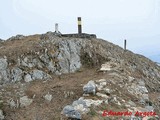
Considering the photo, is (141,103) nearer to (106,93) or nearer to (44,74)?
(106,93)

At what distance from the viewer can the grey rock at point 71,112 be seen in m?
16.9

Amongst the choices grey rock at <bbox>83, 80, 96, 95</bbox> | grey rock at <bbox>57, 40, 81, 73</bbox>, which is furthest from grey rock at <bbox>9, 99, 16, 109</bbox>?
grey rock at <bbox>57, 40, 81, 73</bbox>

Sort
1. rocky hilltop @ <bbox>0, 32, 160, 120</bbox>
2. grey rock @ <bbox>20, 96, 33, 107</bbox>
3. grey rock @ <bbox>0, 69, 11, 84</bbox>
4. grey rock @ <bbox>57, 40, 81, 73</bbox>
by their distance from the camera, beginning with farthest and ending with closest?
grey rock @ <bbox>57, 40, 81, 73</bbox> → grey rock @ <bbox>0, 69, 11, 84</bbox> → grey rock @ <bbox>20, 96, 33, 107</bbox> → rocky hilltop @ <bbox>0, 32, 160, 120</bbox>

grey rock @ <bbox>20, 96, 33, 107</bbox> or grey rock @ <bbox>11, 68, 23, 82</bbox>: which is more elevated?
grey rock @ <bbox>11, 68, 23, 82</bbox>

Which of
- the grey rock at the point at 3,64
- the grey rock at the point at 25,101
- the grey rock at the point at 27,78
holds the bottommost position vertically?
the grey rock at the point at 25,101

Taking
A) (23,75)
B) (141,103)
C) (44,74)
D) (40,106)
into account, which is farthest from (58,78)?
(141,103)

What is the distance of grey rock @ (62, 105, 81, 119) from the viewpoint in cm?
1694

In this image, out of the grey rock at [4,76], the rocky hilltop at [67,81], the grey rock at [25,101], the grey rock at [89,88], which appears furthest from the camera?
the grey rock at [4,76]

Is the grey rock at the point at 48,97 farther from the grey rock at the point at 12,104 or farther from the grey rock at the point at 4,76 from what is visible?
the grey rock at the point at 4,76

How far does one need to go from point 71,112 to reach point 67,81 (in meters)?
5.49

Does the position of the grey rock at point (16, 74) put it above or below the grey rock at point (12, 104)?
above

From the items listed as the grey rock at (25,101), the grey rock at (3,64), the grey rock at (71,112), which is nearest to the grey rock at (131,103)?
the grey rock at (71,112)

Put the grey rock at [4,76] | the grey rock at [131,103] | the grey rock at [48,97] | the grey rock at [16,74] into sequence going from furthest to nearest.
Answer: the grey rock at [16,74] < the grey rock at [4,76] < the grey rock at [131,103] < the grey rock at [48,97]

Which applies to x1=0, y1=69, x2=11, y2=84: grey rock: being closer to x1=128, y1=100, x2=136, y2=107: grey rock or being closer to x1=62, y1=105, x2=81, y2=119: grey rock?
x1=62, y1=105, x2=81, y2=119: grey rock
